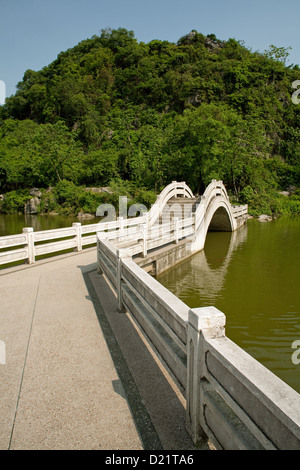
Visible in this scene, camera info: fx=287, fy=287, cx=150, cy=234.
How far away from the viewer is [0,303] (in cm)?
601

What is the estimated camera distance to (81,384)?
3375 millimetres

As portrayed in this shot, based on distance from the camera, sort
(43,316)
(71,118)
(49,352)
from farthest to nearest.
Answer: (71,118)
(43,316)
(49,352)

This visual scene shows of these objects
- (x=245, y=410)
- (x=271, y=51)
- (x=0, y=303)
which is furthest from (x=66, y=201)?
(x=271, y=51)

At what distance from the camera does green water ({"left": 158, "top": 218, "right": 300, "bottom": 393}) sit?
596 cm

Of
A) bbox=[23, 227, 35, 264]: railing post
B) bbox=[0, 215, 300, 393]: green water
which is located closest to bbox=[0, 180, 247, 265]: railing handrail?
bbox=[23, 227, 35, 264]: railing post

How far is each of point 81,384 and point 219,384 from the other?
1.96m

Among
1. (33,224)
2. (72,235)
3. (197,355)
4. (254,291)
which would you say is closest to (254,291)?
(254,291)

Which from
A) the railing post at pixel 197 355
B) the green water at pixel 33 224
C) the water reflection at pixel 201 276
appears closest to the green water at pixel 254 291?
the water reflection at pixel 201 276

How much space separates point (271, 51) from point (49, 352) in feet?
202

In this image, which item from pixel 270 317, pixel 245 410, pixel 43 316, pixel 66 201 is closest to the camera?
pixel 245 410

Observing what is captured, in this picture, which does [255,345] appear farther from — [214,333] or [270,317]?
[214,333]

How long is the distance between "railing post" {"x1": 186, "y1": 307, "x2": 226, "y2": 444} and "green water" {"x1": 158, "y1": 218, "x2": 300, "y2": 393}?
2.98 m

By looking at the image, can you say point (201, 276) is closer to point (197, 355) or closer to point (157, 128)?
point (197, 355)

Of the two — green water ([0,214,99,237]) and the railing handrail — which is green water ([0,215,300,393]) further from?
green water ([0,214,99,237])
